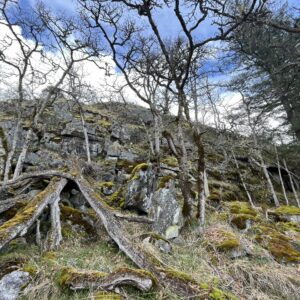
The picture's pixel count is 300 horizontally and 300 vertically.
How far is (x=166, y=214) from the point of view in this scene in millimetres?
5559

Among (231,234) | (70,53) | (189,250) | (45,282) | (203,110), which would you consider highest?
(203,110)

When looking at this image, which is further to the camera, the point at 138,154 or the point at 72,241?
the point at 138,154

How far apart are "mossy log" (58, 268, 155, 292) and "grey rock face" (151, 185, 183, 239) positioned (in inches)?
83.1

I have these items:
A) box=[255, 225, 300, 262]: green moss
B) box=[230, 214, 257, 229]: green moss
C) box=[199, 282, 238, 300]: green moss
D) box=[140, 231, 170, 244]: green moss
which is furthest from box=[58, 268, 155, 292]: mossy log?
box=[230, 214, 257, 229]: green moss

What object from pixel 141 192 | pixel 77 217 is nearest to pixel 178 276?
pixel 77 217

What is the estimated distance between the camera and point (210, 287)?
3336 mm

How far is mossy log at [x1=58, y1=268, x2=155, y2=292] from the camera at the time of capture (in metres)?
3.05

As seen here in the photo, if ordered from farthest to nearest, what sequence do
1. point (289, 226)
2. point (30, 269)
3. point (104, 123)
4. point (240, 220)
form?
point (104, 123)
point (289, 226)
point (240, 220)
point (30, 269)

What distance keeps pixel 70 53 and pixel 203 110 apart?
1144cm

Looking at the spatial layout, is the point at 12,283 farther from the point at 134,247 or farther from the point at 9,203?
the point at 9,203

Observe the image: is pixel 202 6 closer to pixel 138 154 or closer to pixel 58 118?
pixel 138 154

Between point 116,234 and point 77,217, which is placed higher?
point 77,217

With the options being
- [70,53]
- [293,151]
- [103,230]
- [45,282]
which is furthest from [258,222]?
[70,53]

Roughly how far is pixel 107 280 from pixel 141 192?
11.8 ft
